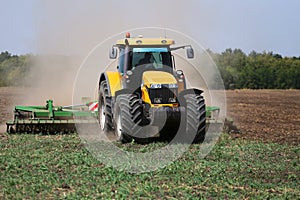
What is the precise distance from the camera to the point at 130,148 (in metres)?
11.6

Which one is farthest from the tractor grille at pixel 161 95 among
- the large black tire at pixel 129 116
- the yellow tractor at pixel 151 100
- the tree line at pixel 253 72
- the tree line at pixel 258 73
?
the tree line at pixel 258 73

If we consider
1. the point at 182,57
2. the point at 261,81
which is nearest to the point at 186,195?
the point at 182,57

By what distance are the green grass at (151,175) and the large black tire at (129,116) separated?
27 cm

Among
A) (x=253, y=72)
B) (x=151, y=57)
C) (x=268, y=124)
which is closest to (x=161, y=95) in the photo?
(x=151, y=57)

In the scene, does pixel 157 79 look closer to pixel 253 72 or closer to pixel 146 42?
pixel 146 42

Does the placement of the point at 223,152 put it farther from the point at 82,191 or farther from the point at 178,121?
the point at 82,191

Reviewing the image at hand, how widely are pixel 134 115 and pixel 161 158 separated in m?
1.70

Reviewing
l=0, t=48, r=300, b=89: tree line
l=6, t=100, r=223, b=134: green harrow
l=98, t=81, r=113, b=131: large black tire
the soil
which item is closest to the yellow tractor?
l=98, t=81, r=113, b=131: large black tire

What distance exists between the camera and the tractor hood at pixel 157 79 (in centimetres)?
1201

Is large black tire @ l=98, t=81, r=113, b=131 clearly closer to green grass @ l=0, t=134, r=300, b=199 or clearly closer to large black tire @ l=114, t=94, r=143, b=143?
large black tire @ l=114, t=94, r=143, b=143

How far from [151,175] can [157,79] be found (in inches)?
144

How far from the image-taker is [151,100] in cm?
1202

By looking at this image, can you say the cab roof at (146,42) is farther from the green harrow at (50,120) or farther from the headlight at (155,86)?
the green harrow at (50,120)

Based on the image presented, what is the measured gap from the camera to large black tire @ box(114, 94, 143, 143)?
11.8 m
